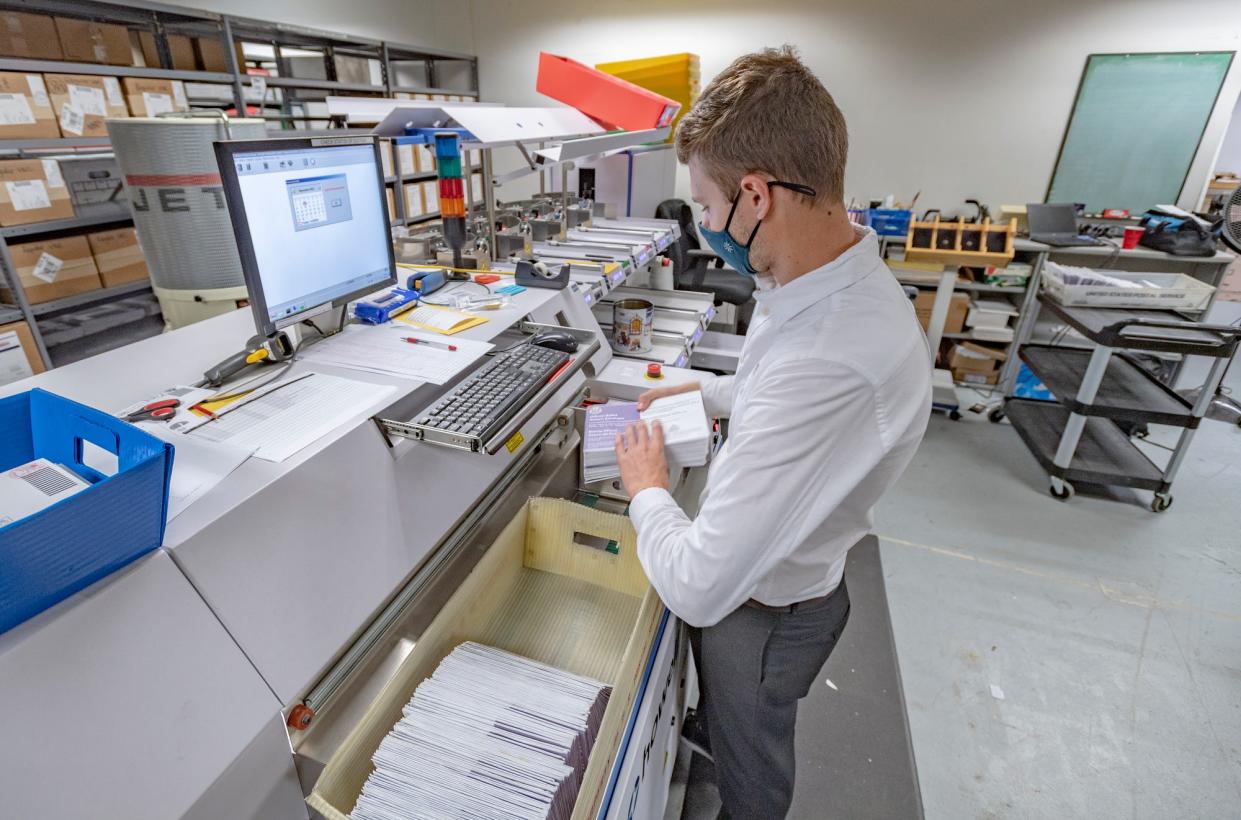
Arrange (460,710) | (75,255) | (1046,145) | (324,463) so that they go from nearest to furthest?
(324,463), (460,710), (75,255), (1046,145)

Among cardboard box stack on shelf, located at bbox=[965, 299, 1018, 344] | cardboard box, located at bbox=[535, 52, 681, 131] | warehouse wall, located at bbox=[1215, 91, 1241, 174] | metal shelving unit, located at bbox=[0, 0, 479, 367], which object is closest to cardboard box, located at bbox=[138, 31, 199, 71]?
metal shelving unit, located at bbox=[0, 0, 479, 367]

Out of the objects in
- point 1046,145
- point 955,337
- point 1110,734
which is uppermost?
point 1046,145

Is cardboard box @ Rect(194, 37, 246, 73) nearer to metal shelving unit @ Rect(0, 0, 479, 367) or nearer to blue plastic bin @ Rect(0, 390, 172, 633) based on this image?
metal shelving unit @ Rect(0, 0, 479, 367)

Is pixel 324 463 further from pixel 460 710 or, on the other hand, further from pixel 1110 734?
pixel 1110 734

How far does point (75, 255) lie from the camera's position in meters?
2.68

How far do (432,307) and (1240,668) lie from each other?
9.64ft

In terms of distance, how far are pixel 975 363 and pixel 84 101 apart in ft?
17.2

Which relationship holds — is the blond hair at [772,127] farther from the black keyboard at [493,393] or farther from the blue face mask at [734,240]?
the black keyboard at [493,393]

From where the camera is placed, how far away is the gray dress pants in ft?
3.68

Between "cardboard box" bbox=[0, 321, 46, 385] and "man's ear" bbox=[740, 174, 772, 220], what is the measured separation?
10.3 feet

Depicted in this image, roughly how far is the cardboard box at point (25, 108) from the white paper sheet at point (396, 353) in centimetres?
238

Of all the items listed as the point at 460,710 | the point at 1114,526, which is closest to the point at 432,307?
the point at 460,710

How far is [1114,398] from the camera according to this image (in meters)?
2.92

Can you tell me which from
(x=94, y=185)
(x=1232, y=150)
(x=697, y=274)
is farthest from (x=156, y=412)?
(x=1232, y=150)
